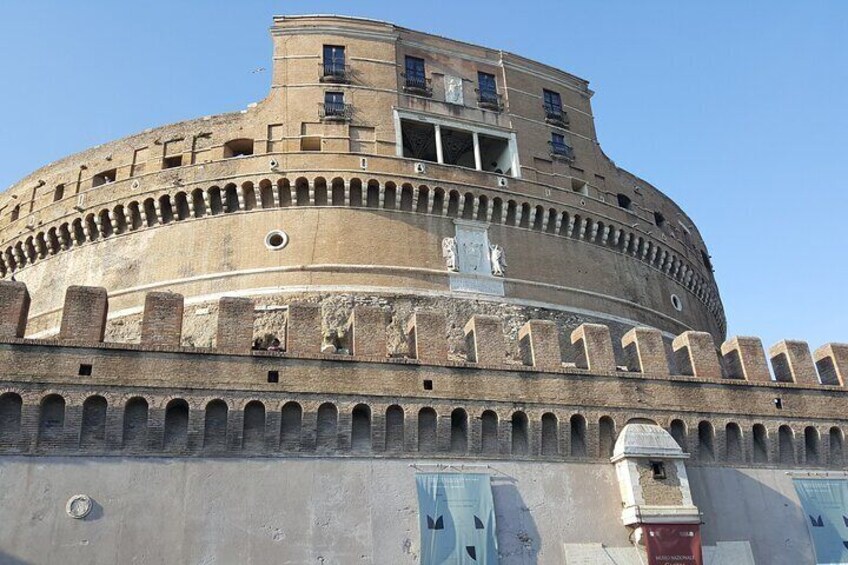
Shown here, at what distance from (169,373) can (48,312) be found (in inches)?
481

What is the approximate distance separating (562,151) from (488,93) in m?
3.19

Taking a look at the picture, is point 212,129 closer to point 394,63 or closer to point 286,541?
point 394,63

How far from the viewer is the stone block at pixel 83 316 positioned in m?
14.6

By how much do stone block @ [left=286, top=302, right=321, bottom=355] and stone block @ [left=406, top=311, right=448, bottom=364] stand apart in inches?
75.6

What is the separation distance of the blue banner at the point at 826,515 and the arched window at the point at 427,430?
26.3 feet

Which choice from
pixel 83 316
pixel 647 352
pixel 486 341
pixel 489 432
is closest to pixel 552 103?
pixel 647 352

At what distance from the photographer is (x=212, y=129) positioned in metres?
25.8

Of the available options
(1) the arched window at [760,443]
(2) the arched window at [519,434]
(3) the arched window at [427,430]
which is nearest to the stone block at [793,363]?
(1) the arched window at [760,443]

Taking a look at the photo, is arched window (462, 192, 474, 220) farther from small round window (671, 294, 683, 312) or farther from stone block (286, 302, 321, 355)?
stone block (286, 302, 321, 355)

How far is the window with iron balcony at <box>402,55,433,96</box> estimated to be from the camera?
1062 inches

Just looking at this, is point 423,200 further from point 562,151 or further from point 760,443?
point 760,443

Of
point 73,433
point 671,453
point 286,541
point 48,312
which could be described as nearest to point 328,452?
point 286,541

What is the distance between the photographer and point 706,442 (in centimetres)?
1762

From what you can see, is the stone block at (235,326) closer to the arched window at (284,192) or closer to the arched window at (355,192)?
the arched window at (284,192)
